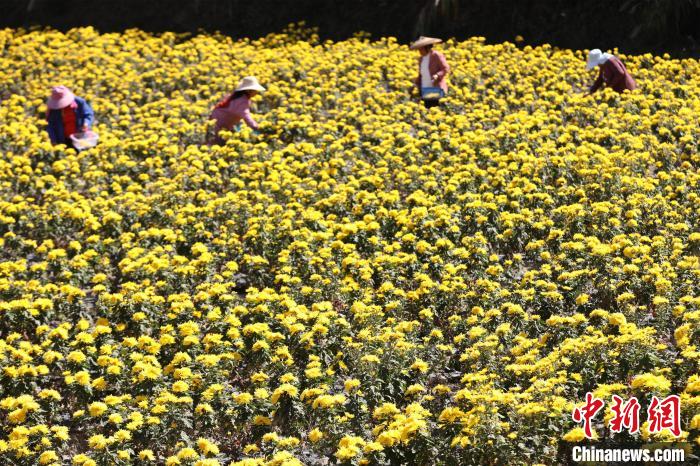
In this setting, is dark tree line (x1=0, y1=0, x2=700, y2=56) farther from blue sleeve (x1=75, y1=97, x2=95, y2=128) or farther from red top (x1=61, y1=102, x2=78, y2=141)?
red top (x1=61, y1=102, x2=78, y2=141)

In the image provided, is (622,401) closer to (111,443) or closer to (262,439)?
(262,439)

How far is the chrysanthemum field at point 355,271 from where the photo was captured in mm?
5516

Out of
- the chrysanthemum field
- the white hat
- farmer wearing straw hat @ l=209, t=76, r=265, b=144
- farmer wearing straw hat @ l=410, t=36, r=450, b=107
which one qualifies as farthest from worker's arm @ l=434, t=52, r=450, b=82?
farmer wearing straw hat @ l=209, t=76, r=265, b=144

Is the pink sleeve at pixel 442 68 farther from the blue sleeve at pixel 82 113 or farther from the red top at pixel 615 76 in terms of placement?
the blue sleeve at pixel 82 113

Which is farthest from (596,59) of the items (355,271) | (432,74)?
(355,271)

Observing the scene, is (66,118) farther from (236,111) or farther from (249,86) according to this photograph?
(249,86)

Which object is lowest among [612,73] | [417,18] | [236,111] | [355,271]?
[355,271]

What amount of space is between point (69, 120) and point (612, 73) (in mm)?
6899

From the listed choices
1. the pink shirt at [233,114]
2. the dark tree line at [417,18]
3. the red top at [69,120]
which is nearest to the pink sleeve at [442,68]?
the pink shirt at [233,114]

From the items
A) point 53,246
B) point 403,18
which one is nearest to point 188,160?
point 53,246

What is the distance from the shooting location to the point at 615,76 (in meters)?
11.1

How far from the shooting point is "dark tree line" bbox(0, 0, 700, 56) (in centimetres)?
Answer: 1352

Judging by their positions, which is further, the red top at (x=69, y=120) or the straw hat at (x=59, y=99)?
the red top at (x=69, y=120)

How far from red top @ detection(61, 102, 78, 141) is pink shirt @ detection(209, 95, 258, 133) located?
1763mm
